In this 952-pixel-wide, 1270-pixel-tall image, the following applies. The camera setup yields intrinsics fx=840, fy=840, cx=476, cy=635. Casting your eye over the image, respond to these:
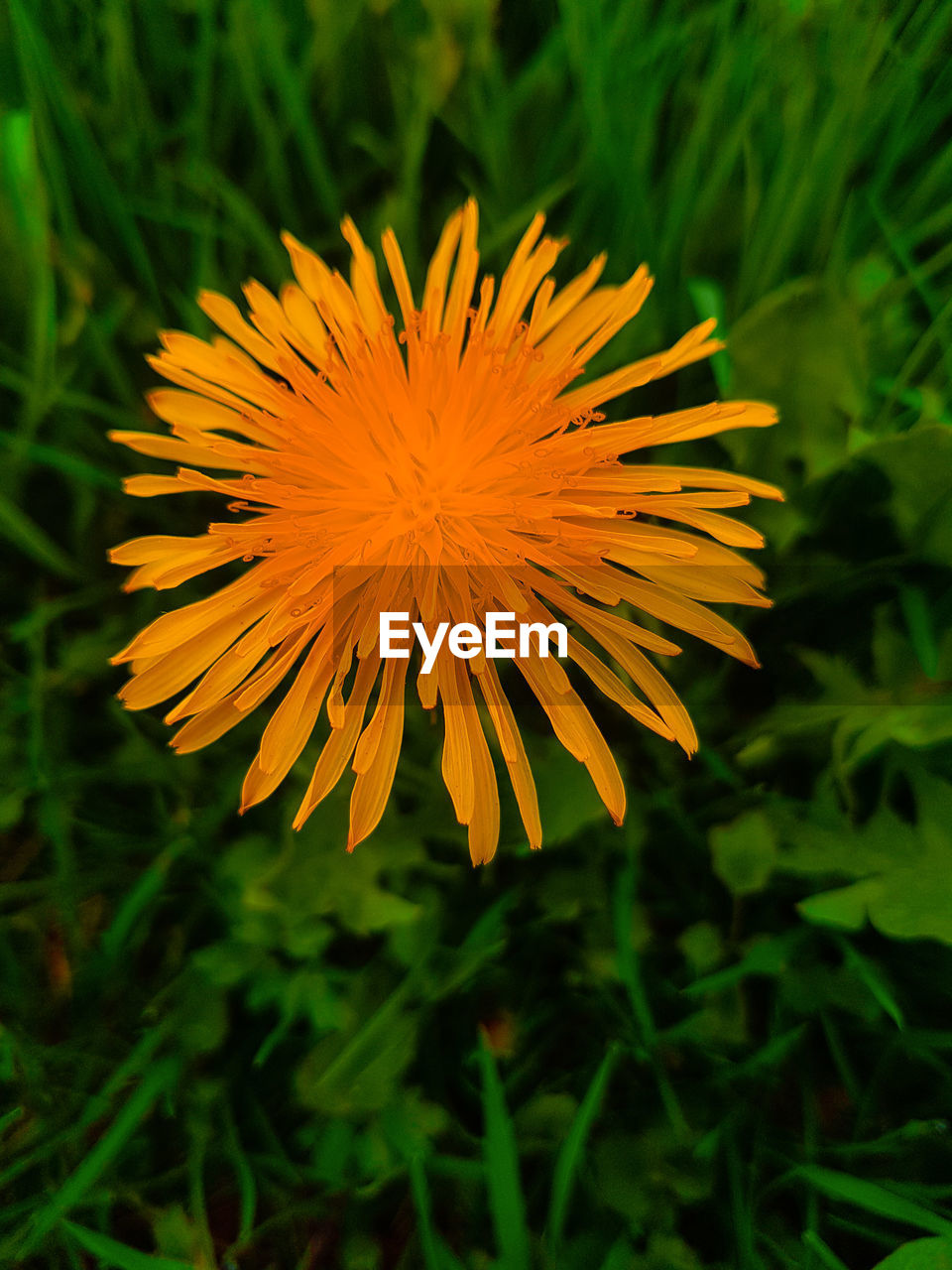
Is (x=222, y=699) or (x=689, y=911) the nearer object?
(x=222, y=699)

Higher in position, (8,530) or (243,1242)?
(8,530)

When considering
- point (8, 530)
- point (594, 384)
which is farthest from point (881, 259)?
point (8, 530)

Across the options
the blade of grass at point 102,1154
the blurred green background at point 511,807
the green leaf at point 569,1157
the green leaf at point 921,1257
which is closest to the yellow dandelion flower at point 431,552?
the blurred green background at point 511,807

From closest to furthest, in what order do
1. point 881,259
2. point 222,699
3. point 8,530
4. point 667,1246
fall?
point 222,699 → point 667,1246 → point 8,530 → point 881,259

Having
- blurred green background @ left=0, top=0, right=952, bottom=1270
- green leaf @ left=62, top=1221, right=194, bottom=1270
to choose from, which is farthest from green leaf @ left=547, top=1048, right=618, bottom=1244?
green leaf @ left=62, top=1221, right=194, bottom=1270

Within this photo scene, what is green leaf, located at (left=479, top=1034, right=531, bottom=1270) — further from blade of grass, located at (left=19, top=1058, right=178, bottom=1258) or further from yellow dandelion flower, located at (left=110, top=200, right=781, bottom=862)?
blade of grass, located at (left=19, top=1058, right=178, bottom=1258)

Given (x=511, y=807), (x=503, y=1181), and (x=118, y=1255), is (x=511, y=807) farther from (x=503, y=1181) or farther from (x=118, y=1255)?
(x=118, y=1255)

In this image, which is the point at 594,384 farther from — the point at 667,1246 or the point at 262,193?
the point at 667,1246

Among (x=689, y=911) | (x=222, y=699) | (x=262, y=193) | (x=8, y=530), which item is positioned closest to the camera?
(x=222, y=699)
